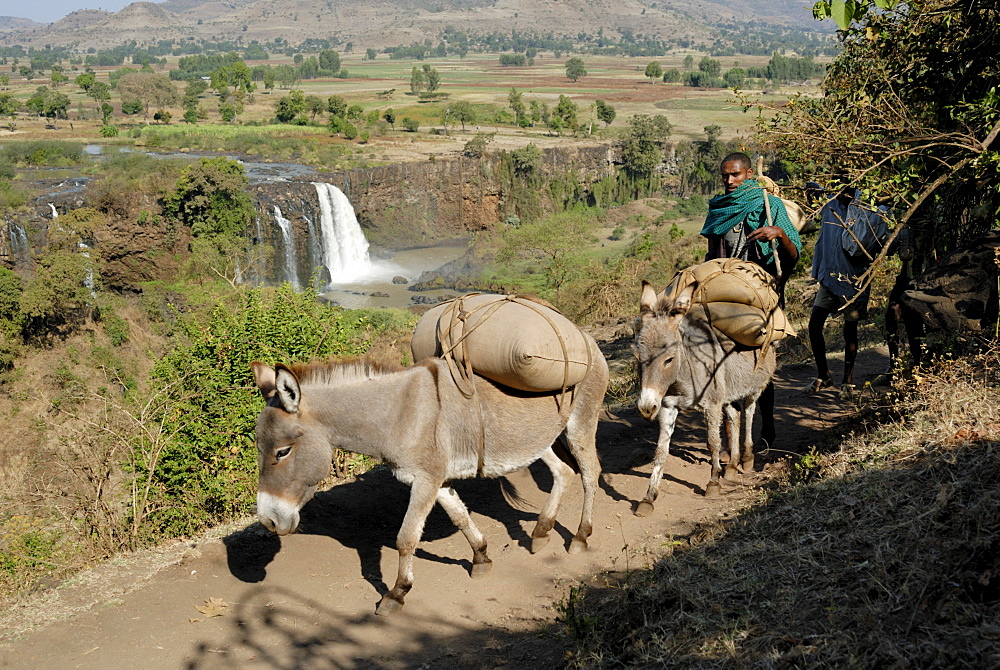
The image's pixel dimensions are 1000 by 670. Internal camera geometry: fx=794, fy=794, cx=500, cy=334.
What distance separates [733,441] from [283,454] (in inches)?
179

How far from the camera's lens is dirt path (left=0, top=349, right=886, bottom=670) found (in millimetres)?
5406

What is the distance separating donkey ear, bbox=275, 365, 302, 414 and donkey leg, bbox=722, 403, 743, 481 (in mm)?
4354

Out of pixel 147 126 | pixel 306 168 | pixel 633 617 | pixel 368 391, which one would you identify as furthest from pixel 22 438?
pixel 147 126

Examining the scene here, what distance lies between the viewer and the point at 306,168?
182ft

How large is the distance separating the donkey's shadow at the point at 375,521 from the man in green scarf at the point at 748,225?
3.18 metres

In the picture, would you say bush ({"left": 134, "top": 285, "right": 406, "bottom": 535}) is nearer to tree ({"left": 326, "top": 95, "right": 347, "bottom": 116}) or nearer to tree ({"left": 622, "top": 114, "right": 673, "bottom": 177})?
tree ({"left": 622, "top": 114, "right": 673, "bottom": 177})

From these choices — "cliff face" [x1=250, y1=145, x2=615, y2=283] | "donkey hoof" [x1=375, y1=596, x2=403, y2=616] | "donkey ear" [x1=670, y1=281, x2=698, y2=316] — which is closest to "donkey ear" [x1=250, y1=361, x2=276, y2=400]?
"donkey hoof" [x1=375, y1=596, x2=403, y2=616]

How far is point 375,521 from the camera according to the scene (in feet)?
25.5

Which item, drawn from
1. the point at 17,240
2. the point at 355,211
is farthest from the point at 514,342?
the point at 355,211

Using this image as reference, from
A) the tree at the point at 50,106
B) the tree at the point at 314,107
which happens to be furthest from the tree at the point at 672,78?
the tree at the point at 50,106

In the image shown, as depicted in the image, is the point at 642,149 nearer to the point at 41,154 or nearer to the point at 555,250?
the point at 555,250

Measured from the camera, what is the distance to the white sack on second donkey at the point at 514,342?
6273 millimetres

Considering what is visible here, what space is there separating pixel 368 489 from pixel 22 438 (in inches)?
789

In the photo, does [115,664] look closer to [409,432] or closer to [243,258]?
[409,432]
